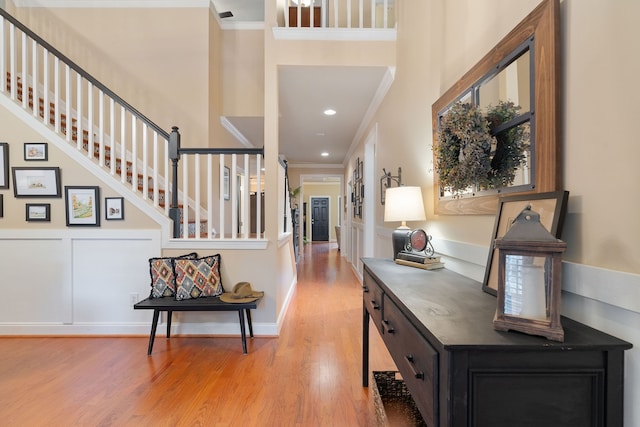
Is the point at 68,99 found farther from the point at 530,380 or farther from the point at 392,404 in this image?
the point at 530,380

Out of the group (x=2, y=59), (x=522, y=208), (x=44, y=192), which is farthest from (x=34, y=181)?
(x=522, y=208)

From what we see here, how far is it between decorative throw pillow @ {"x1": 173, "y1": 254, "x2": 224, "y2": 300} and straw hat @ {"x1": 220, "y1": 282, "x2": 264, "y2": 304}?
0.13 m

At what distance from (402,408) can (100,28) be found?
5.33 m

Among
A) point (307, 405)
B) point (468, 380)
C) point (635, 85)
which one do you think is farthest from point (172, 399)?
point (635, 85)

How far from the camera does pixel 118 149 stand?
4203 millimetres

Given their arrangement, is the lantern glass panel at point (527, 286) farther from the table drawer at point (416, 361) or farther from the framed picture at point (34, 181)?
the framed picture at point (34, 181)

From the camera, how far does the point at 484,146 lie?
135 centimetres

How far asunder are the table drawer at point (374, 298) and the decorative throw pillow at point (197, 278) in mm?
1460

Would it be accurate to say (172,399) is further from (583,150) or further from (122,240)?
(583,150)

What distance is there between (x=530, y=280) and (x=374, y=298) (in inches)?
37.3

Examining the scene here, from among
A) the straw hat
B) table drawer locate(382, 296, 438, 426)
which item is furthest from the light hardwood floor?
table drawer locate(382, 296, 438, 426)

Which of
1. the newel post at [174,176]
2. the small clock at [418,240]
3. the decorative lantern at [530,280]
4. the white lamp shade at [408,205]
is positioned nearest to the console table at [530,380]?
the decorative lantern at [530,280]

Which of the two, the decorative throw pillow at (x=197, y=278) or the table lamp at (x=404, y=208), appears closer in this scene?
the table lamp at (x=404, y=208)

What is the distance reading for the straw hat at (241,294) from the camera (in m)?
2.68
